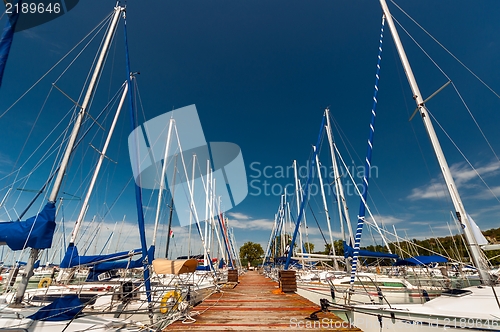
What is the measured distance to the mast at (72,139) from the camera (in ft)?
22.2

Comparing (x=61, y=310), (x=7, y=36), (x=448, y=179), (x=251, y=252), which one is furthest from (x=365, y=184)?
(x=251, y=252)

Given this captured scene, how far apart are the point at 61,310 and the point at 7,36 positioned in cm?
703

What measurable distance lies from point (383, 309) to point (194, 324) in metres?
5.42

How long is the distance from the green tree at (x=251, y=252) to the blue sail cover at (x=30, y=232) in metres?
84.3

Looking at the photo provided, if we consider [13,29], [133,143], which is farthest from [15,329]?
[13,29]

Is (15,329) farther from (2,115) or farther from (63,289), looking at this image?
(63,289)

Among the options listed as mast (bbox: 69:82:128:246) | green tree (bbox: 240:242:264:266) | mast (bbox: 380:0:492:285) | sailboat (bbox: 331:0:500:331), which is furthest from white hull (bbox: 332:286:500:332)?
green tree (bbox: 240:242:264:266)

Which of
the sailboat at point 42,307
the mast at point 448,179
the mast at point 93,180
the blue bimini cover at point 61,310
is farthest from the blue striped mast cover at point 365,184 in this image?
the mast at point 93,180

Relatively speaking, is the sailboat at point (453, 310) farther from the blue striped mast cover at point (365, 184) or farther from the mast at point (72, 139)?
the mast at point (72, 139)

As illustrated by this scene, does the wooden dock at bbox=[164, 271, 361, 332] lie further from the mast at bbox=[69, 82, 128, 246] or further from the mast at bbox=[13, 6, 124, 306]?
the mast at bbox=[69, 82, 128, 246]

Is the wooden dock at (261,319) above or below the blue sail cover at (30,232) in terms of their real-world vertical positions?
below

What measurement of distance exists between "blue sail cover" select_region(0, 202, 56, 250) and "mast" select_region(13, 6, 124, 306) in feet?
1.17

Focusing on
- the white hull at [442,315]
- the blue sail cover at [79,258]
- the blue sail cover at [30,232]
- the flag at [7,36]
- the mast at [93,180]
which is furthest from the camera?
the mast at [93,180]

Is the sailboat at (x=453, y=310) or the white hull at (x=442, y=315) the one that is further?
the sailboat at (x=453, y=310)
